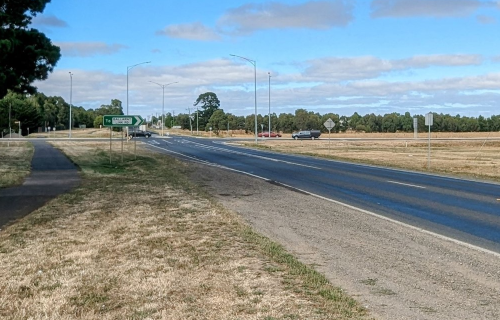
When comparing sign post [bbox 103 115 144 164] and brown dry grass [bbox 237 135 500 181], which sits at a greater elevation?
sign post [bbox 103 115 144 164]

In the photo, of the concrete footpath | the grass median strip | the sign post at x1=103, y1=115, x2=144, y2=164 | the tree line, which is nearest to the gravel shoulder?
the grass median strip

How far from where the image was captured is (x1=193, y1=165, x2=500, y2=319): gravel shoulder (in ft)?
19.4

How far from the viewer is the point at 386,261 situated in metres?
7.85

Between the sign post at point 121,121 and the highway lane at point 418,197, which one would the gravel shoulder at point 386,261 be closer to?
the highway lane at point 418,197

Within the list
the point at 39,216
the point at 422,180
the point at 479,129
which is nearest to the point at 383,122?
the point at 479,129

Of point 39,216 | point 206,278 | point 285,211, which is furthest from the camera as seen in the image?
point 285,211

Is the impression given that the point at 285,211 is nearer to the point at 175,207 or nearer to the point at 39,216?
the point at 175,207

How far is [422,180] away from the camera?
21.5 metres

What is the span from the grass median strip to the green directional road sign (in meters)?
15.3

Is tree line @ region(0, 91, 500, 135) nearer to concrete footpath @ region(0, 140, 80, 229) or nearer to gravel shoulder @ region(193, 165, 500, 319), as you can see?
concrete footpath @ region(0, 140, 80, 229)

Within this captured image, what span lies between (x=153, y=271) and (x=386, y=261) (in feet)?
10.4

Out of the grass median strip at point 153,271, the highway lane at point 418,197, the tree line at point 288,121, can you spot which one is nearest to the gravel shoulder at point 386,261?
the grass median strip at point 153,271

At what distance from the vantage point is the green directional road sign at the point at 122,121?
1075 inches

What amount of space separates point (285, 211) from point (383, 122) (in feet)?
545
